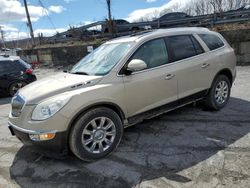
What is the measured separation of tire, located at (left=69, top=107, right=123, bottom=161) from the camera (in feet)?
10.9

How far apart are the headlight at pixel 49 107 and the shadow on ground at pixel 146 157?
2.69 feet

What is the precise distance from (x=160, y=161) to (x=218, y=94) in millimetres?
2479

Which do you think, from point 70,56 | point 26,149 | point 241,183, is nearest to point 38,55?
point 70,56

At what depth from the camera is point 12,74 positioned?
9.06 metres

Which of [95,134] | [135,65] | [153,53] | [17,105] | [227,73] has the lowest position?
[95,134]

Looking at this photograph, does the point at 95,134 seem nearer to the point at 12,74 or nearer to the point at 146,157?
the point at 146,157

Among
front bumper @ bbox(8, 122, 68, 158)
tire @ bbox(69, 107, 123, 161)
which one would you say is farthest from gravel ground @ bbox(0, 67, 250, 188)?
front bumper @ bbox(8, 122, 68, 158)

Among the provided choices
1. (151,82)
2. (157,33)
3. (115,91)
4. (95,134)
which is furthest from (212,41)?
(95,134)

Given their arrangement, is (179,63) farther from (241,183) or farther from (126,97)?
(241,183)

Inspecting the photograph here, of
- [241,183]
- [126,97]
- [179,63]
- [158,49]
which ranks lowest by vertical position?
[241,183]

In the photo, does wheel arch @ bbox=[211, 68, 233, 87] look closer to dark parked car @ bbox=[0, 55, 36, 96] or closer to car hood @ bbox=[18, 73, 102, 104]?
car hood @ bbox=[18, 73, 102, 104]

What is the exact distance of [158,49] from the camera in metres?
4.22

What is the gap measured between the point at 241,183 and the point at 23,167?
2.93 meters

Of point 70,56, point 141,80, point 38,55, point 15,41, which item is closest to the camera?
point 141,80
